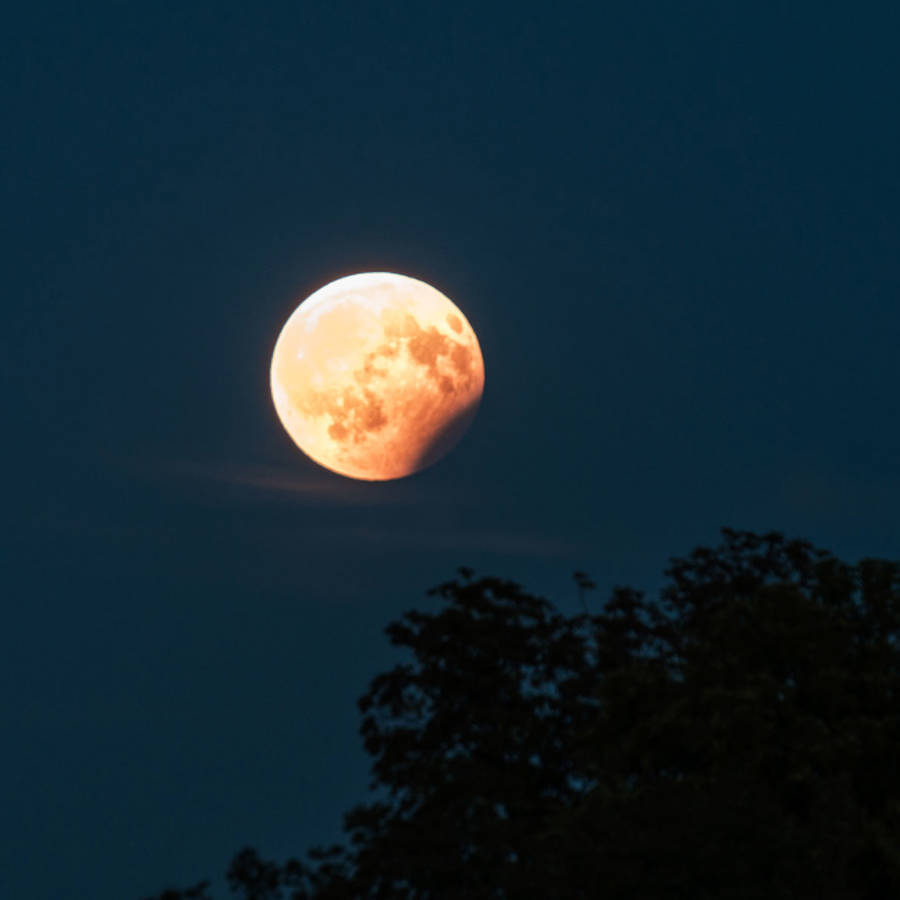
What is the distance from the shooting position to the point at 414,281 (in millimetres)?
37094

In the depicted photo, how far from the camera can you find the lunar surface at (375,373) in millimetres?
34812

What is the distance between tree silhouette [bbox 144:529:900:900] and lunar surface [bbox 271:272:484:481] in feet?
14.0

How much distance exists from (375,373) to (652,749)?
12417 mm

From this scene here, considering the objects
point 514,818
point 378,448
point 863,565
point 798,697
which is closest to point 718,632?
point 798,697

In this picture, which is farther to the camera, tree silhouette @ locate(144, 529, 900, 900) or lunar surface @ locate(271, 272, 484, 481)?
lunar surface @ locate(271, 272, 484, 481)

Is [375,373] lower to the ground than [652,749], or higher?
higher

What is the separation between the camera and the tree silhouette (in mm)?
20922

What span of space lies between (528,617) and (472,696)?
107 inches

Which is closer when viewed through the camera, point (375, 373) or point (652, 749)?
point (652, 749)

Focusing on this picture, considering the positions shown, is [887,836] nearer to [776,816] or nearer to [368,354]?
[776,816]

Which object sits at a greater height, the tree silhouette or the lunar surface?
the lunar surface

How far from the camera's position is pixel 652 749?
27.6 m

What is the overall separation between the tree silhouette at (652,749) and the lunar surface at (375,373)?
428cm

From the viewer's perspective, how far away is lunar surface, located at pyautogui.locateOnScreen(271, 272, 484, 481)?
34.8 metres
